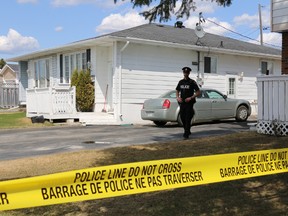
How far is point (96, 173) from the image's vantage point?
3689 millimetres

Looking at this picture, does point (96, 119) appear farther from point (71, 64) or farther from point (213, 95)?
point (71, 64)

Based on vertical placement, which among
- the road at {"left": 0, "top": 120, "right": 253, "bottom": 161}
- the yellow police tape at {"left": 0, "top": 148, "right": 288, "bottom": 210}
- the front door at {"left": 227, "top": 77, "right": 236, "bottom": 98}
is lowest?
the road at {"left": 0, "top": 120, "right": 253, "bottom": 161}

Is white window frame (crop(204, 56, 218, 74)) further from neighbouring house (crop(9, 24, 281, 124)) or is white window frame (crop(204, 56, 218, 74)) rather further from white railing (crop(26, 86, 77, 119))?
white railing (crop(26, 86, 77, 119))

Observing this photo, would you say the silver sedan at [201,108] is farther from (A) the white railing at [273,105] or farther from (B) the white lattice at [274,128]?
(B) the white lattice at [274,128]

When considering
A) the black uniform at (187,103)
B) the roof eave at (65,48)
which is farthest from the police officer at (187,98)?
the roof eave at (65,48)

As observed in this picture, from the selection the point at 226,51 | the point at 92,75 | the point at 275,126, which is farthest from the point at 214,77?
the point at 275,126

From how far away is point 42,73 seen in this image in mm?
24000

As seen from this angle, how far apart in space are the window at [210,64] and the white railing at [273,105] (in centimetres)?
959

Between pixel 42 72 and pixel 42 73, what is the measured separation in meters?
0.06

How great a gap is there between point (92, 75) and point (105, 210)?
44.4 feet

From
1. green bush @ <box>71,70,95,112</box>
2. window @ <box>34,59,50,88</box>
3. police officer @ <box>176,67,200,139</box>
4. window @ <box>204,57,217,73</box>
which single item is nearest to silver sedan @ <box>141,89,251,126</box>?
police officer @ <box>176,67,200,139</box>

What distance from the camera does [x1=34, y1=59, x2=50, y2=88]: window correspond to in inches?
916

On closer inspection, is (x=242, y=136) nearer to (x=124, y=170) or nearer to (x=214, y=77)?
(x=124, y=170)

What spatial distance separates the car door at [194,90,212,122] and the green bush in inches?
222
